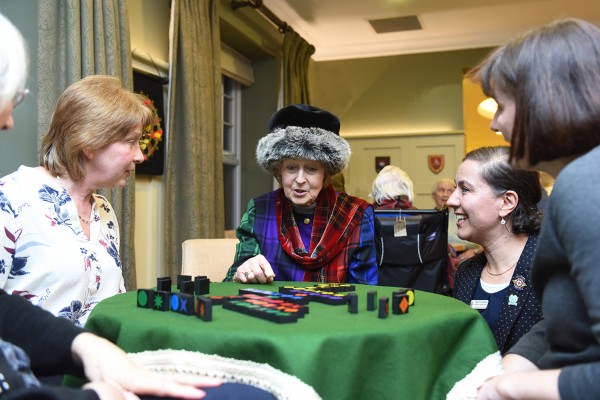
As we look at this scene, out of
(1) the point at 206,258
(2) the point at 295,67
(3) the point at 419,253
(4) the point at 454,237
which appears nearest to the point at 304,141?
(1) the point at 206,258

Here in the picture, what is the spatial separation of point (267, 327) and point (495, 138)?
818cm

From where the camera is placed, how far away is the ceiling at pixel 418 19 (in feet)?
19.6

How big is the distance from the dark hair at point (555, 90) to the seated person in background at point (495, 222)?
3.06 ft

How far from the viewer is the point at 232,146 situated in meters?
6.20

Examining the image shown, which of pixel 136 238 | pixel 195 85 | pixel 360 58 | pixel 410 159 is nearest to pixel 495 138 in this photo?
pixel 410 159

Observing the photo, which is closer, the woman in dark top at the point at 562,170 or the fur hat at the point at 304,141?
the woman in dark top at the point at 562,170

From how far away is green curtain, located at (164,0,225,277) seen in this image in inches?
160

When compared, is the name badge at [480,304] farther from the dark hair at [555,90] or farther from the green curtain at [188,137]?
the green curtain at [188,137]

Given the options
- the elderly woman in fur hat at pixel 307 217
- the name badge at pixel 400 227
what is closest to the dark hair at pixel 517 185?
the elderly woman in fur hat at pixel 307 217

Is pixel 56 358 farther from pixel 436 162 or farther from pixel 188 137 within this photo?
pixel 436 162

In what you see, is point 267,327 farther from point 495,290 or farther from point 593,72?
point 495,290

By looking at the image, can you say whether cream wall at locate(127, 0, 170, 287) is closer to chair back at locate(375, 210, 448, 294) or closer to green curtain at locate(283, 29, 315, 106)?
chair back at locate(375, 210, 448, 294)

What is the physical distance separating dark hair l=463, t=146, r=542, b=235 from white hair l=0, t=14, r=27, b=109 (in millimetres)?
1483

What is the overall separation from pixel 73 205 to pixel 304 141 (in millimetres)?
866
